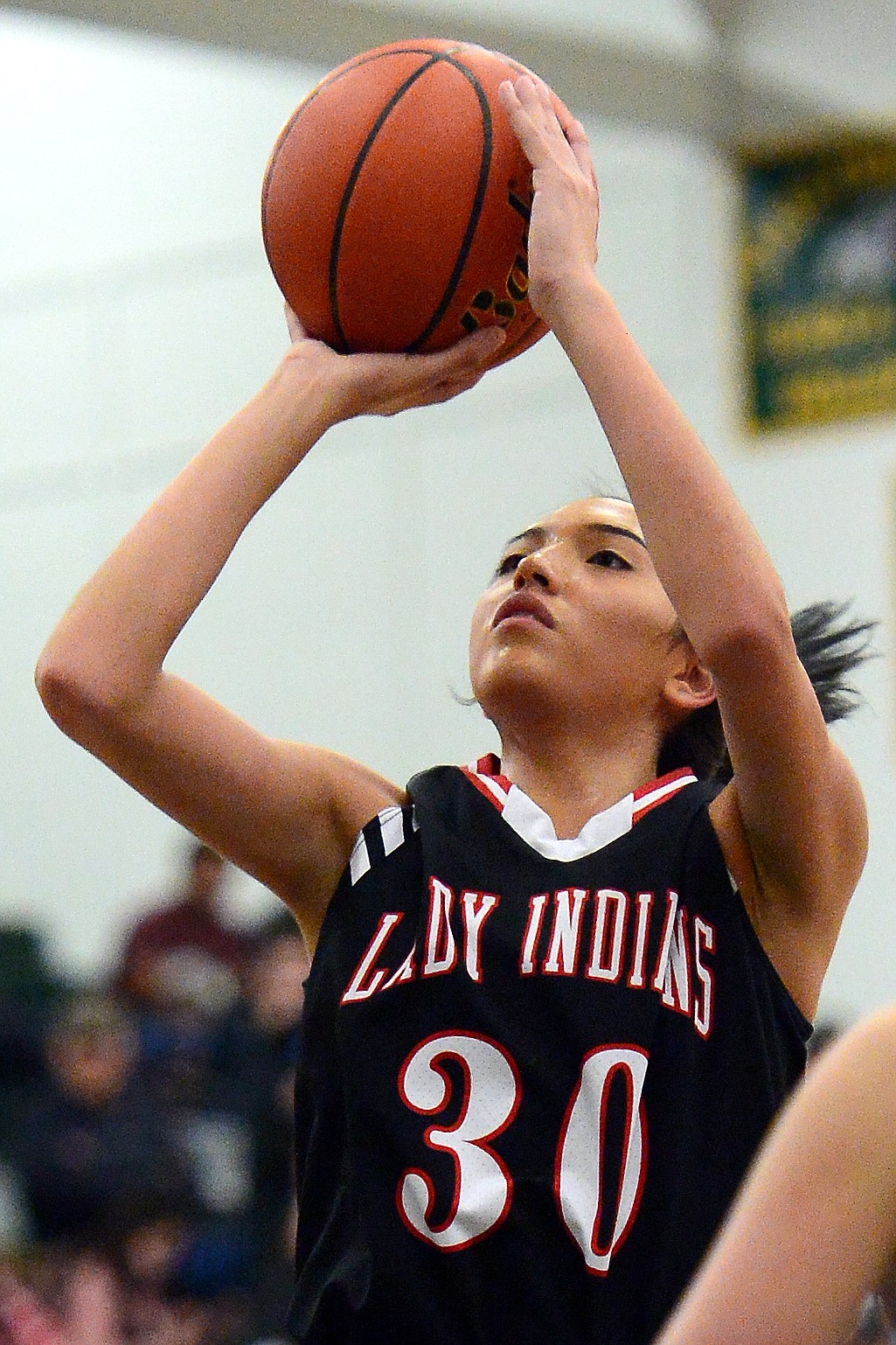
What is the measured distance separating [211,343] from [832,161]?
7.62 ft

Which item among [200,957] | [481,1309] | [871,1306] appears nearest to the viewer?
[871,1306]

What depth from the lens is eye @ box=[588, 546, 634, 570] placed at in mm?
2219

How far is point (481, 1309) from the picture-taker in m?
1.82

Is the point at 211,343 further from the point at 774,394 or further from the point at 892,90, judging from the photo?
the point at 892,90

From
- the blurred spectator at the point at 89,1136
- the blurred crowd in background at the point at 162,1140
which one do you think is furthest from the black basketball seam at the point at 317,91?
the blurred spectator at the point at 89,1136

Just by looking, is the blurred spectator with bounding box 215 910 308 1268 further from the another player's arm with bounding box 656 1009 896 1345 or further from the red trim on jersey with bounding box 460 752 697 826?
the another player's arm with bounding box 656 1009 896 1345

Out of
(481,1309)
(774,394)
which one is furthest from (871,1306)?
(774,394)

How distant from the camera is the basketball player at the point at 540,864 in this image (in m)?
1.84

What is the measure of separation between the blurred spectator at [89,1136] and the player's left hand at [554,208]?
352 cm

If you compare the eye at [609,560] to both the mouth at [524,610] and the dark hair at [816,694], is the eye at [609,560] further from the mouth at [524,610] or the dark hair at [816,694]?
the dark hair at [816,694]

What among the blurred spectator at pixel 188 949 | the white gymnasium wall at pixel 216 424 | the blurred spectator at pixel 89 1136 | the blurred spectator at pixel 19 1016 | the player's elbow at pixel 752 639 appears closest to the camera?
the player's elbow at pixel 752 639

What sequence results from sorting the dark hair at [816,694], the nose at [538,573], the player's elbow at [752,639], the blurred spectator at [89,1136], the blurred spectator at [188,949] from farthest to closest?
1. the blurred spectator at [188,949]
2. the blurred spectator at [89,1136]
3. the dark hair at [816,694]
4. the nose at [538,573]
5. the player's elbow at [752,639]

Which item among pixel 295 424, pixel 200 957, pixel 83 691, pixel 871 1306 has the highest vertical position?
pixel 295 424

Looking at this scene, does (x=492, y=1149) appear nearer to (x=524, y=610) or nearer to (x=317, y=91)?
(x=524, y=610)
